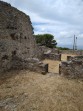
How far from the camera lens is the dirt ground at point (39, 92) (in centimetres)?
580

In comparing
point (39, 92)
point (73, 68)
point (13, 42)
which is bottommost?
point (39, 92)

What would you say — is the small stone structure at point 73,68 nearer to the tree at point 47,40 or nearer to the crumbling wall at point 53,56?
the crumbling wall at point 53,56

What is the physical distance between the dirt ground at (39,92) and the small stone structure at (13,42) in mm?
764

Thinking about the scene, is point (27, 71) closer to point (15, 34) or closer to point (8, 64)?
point (8, 64)

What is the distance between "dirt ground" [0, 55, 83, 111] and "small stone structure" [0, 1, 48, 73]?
76cm

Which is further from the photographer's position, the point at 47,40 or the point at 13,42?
the point at 47,40

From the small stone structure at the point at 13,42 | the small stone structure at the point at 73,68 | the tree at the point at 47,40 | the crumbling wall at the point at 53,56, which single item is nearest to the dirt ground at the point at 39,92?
the small stone structure at the point at 73,68

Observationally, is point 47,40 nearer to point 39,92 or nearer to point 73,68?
point 73,68

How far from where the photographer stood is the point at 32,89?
7316 mm

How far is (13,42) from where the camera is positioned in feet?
35.5

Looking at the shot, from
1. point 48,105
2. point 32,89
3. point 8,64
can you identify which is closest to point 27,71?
point 8,64

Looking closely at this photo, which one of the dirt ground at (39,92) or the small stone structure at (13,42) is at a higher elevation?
the small stone structure at (13,42)

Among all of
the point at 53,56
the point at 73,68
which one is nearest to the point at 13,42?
the point at 73,68

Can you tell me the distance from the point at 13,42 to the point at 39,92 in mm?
4955
